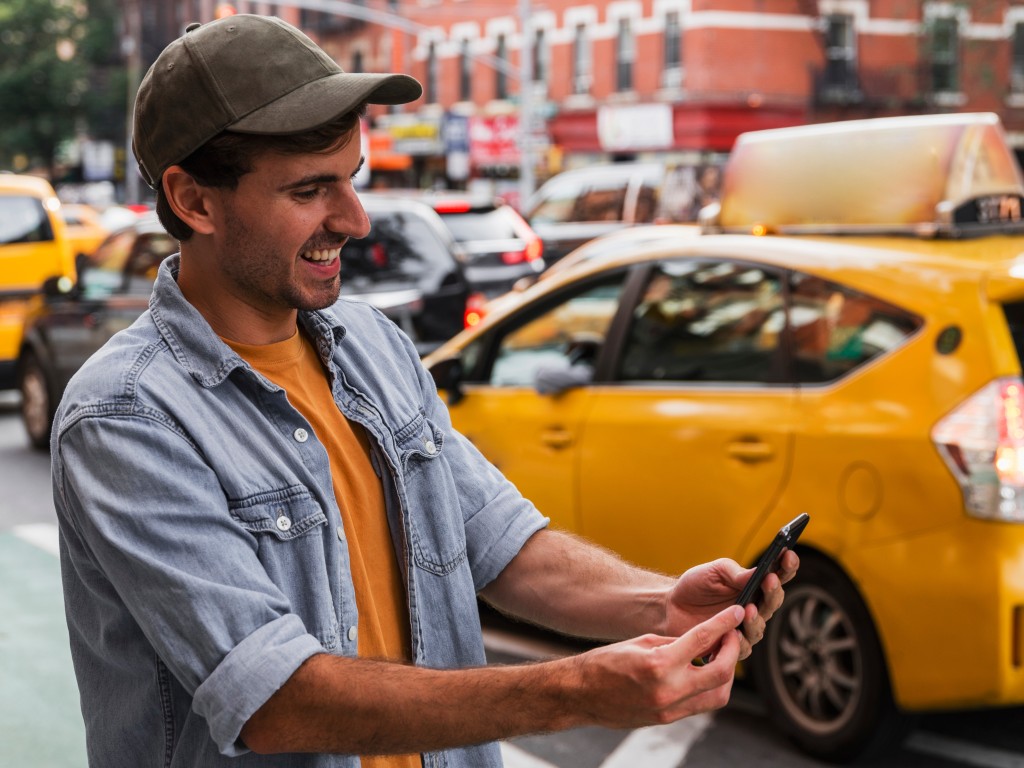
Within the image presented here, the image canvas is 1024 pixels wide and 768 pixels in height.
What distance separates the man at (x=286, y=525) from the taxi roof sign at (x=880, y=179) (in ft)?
11.4

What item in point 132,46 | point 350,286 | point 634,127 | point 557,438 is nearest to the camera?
point 557,438

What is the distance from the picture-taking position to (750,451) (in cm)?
475

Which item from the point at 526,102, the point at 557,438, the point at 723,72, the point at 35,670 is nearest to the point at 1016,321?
the point at 557,438

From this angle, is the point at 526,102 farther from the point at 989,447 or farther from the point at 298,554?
the point at 298,554

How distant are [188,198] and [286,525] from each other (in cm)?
47

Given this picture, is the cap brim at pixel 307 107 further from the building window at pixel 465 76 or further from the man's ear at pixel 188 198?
the building window at pixel 465 76

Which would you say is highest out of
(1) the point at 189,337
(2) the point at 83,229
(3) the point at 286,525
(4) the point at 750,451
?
(1) the point at 189,337

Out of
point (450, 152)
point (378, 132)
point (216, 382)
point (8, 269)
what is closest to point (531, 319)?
point (216, 382)

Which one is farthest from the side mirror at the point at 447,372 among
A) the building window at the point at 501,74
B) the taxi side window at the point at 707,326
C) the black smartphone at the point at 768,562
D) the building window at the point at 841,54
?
the building window at the point at 501,74

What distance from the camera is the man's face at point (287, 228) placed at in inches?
73.5

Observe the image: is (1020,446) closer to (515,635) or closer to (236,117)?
(515,635)

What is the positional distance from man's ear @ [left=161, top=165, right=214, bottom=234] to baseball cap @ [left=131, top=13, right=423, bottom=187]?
32 mm

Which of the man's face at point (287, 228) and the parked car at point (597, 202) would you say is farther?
the parked car at point (597, 202)

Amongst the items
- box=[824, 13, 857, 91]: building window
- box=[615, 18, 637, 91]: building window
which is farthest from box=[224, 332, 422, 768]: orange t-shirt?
box=[824, 13, 857, 91]: building window
